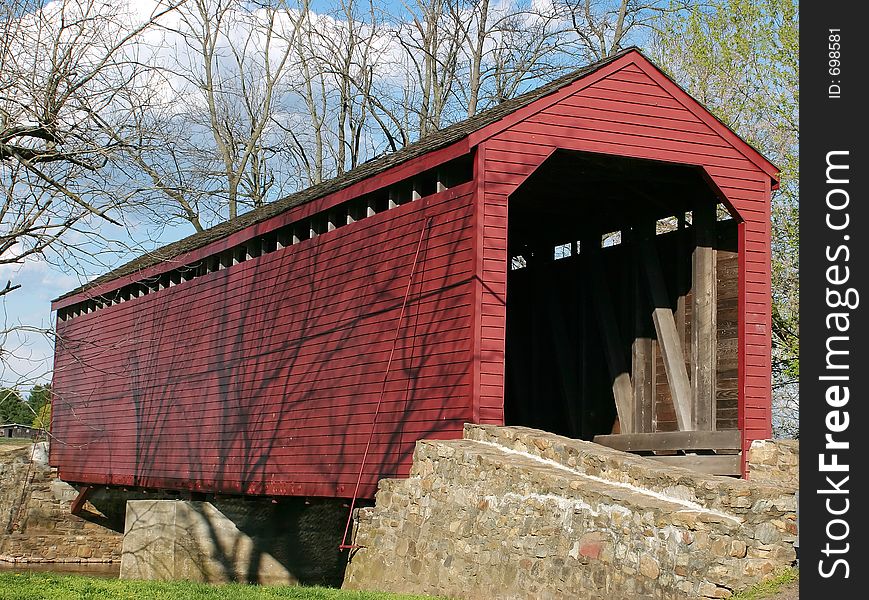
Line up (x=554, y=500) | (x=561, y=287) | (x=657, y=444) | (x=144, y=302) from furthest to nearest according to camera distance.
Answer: (x=144, y=302)
(x=561, y=287)
(x=657, y=444)
(x=554, y=500)

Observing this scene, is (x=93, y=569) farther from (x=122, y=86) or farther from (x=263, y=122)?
(x=122, y=86)

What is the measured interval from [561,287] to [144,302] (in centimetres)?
875

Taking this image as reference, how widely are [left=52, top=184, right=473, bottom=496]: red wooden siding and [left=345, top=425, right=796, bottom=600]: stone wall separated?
0.80 meters

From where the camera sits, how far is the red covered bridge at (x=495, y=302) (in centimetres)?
1238

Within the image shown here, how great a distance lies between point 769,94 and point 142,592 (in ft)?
57.7

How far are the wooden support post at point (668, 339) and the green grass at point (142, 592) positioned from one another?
15.5 ft

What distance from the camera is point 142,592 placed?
10383mm

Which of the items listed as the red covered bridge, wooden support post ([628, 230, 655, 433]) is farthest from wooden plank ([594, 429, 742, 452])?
wooden support post ([628, 230, 655, 433])

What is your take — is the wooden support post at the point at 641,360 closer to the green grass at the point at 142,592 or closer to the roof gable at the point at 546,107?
the roof gable at the point at 546,107

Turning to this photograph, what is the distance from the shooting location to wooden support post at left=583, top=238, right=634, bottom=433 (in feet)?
49.4

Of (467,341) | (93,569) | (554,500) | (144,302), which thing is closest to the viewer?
(554,500)

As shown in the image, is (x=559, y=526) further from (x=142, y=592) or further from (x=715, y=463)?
(x=715, y=463)

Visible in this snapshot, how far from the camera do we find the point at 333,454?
47.3 feet

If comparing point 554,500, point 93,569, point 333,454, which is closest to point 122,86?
point 554,500
